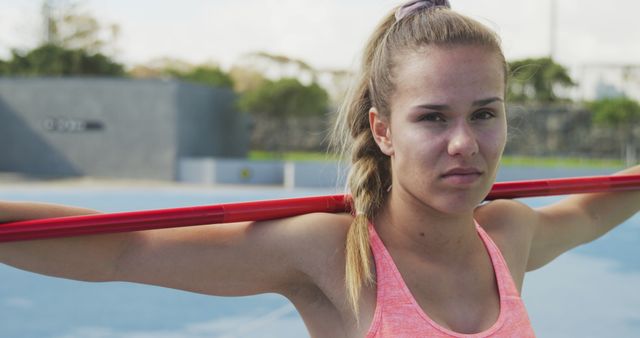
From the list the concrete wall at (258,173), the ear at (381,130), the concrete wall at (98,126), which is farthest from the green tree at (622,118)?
the ear at (381,130)

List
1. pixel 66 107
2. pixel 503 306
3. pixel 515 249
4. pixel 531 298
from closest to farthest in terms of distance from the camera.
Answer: pixel 503 306 < pixel 515 249 < pixel 531 298 < pixel 66 107

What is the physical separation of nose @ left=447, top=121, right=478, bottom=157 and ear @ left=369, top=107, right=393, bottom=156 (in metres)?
0.15

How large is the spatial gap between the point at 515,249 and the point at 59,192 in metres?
12.9

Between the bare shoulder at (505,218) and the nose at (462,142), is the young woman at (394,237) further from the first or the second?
the bare shoulder at (505,218)

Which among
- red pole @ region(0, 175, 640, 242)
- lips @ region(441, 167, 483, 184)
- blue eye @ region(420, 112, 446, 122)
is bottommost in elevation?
red pole @ region(0, 175, 640, 242)

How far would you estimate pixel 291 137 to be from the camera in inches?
1017

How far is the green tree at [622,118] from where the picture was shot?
63.2ft

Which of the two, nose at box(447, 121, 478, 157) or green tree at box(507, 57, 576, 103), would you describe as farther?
green tree at box(507, 57, 576, 103)

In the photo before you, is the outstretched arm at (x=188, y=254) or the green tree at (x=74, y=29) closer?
the outstretched arm at (x=188, y=254)

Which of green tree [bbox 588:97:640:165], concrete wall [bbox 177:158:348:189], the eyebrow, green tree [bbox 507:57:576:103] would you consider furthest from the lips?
green tree [bbox 507:57:576:103]

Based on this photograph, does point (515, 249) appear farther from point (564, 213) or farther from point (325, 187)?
point (325, 187)

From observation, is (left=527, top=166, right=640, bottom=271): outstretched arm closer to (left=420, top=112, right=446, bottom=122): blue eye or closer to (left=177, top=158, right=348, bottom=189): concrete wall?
(left=420, top=112, right=446, bottom=122): blue eye

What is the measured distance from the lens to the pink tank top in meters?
1.22

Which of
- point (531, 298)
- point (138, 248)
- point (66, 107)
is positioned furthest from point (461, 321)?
point (66, 107)
